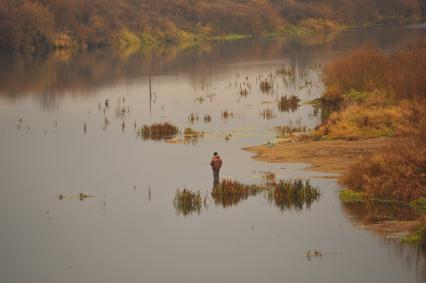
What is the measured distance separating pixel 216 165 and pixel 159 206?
8.82ft

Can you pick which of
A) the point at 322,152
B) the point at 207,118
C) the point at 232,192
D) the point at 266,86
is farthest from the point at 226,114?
the point at 232,192

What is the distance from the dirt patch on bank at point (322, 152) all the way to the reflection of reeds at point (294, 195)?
3268mm

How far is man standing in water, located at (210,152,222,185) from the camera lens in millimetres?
30953

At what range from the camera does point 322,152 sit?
1391 inches

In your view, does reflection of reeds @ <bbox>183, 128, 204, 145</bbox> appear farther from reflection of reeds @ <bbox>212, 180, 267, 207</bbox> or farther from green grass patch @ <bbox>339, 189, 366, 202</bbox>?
green grass patch @ <bbox>339, 189, 366, 202</bbox>

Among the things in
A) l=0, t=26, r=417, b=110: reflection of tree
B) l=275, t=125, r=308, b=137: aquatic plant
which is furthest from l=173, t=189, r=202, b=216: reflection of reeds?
l=0, t=26, r=417, b=110: reflection of tree

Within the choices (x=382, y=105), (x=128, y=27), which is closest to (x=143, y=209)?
(x=382, y=105)

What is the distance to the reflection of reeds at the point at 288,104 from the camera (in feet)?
165

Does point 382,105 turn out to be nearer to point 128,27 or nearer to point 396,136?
point 396,136

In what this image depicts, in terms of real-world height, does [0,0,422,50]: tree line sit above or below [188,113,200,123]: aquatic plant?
above

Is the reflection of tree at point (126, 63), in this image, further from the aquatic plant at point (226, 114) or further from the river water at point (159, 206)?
the aquatic plant at point (226, 114)

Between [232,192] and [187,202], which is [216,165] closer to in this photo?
[232,192]

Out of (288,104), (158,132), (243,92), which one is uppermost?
(243,92)

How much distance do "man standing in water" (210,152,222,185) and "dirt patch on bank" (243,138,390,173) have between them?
3528 mm
